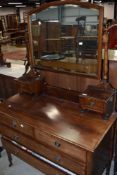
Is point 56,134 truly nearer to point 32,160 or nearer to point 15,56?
point 32,160

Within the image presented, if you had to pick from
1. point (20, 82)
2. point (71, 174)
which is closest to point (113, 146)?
point (71, 174)

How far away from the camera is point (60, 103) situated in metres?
1.63

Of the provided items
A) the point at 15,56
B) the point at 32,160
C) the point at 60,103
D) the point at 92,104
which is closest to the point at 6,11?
the point at 15,56

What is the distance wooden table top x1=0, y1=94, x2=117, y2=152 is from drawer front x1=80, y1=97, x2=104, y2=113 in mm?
66

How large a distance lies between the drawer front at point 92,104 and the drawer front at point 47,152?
0.39 metres

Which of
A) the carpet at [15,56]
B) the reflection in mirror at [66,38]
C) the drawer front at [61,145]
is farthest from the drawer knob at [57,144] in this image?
the carpet at [15,56]

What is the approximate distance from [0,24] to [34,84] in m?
7.17

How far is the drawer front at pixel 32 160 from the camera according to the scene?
4.88ft

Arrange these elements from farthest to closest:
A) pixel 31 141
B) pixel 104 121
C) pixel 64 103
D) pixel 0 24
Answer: pixel 0 24 < pixel 64 103 < pixel 31 141 < pixel 104 121

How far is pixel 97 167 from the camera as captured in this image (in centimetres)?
136

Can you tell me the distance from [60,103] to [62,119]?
249 mm

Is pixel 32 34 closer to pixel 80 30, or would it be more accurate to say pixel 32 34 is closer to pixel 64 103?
pixel 80 30

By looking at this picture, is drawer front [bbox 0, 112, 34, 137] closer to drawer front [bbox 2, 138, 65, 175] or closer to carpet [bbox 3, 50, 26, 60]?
drawer front [bbox 2, 138, 65, 175]

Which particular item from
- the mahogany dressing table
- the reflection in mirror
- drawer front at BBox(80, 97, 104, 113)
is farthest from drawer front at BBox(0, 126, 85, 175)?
the reflection in mirror
